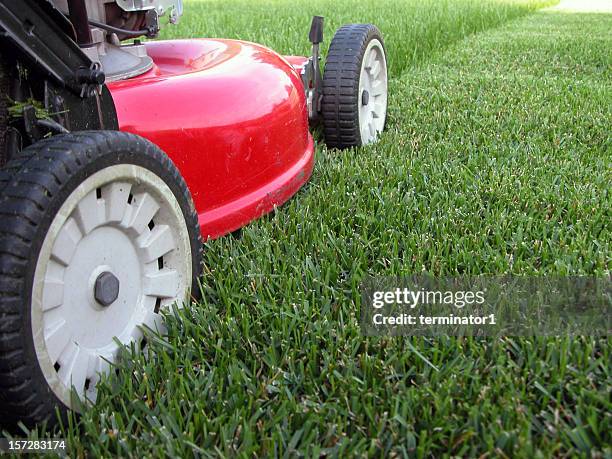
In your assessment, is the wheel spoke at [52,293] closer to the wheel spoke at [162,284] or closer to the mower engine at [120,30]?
the wheel spoke at [162,284]

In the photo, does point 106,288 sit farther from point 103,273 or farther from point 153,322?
point 153,322

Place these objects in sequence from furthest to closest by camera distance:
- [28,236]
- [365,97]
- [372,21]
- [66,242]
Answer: [372,21] → [365,97] → [66,242] → [28,236]

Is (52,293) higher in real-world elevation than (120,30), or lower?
lower

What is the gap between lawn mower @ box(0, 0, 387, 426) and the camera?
1.05 metres

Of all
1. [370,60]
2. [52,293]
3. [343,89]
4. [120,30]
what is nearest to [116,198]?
[52,293]

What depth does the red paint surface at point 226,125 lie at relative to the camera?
65.1 inches

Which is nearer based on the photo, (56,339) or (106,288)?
(56,339)

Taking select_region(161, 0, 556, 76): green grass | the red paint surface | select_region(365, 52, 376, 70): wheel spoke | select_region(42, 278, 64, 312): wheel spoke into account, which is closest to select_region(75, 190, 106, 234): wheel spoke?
select_region(42, 278, 64, 312): wheel spoke

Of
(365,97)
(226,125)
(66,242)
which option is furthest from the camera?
(365,97)

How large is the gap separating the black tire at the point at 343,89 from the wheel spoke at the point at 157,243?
1.38 metres

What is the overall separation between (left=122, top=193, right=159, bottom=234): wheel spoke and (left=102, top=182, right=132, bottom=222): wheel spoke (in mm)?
30

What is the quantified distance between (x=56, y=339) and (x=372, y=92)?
2086 mm

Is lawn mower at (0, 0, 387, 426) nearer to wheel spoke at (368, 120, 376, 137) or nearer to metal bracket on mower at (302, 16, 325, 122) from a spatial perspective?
metal bracket on mower at (302, 16, 325, 122)

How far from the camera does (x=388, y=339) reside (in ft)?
4.48
